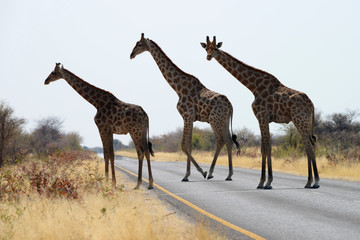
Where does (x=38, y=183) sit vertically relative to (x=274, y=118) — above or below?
below

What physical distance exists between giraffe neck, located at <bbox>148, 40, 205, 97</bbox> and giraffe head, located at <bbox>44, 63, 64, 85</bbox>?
121 inches

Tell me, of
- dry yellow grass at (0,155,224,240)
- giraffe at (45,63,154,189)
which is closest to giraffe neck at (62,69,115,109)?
giraffe at (45,63,154,189)

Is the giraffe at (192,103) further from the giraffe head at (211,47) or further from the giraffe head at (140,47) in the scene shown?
the giraffe head at (211,47)

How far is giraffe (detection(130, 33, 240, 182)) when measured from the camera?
1403 cm

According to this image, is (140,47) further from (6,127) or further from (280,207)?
(6,127)

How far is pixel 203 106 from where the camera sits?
46.5ft

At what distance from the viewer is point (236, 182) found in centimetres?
1390

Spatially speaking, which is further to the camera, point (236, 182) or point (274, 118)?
point (236, 182)

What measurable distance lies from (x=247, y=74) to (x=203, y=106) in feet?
6.26

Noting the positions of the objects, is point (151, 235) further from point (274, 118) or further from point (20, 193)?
point (274, 118)

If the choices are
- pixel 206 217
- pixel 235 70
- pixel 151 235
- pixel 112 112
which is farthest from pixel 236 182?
pixel 151 235

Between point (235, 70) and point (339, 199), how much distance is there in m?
5.04

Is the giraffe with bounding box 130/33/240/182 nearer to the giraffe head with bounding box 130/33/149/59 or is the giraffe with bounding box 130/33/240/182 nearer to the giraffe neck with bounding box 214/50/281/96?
the giraffe head with bounding box 130/33/149/59

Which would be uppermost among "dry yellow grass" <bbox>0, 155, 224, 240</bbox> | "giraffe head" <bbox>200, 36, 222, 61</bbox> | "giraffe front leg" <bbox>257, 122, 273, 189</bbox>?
"giraffe head" <bbox>200, 36, 222, 61</bbox>
